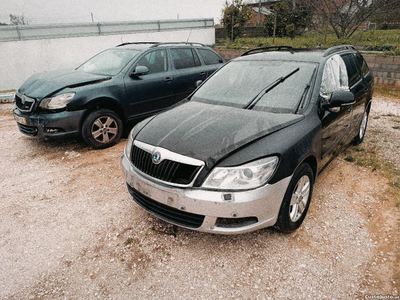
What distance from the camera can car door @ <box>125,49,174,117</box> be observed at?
5059 millimetres

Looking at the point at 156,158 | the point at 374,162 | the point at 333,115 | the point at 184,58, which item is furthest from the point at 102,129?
the point at 374,162

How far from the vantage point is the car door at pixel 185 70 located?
5.66 m

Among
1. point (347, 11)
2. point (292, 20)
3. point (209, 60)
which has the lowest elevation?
point (209, 60)

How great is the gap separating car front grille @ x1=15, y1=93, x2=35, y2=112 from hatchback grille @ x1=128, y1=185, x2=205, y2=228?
2.95 meters

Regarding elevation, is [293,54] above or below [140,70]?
above

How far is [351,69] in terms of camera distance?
3949 millimetres

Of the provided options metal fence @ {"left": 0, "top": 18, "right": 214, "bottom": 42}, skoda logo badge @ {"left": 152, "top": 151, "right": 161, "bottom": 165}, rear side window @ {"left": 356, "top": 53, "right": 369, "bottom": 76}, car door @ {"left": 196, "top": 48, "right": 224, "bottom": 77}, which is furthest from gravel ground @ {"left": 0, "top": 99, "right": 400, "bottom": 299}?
metal fence @ {"left": 0, "top": 18, "right": 214, "bottom": 42}

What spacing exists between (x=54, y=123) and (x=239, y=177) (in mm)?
3438

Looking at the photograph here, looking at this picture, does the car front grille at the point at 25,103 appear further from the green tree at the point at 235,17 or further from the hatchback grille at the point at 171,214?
the green tree at the point at 235,17

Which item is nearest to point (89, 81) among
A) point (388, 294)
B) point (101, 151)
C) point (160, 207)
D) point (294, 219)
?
point (101, 151)

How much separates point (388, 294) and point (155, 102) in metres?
4.48

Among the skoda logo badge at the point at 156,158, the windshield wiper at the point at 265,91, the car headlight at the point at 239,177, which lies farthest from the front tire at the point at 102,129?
the car headlight at the point at 239,177

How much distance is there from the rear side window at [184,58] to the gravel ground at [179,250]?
9.72ft

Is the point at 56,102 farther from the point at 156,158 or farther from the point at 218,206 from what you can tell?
the point at 218,206
